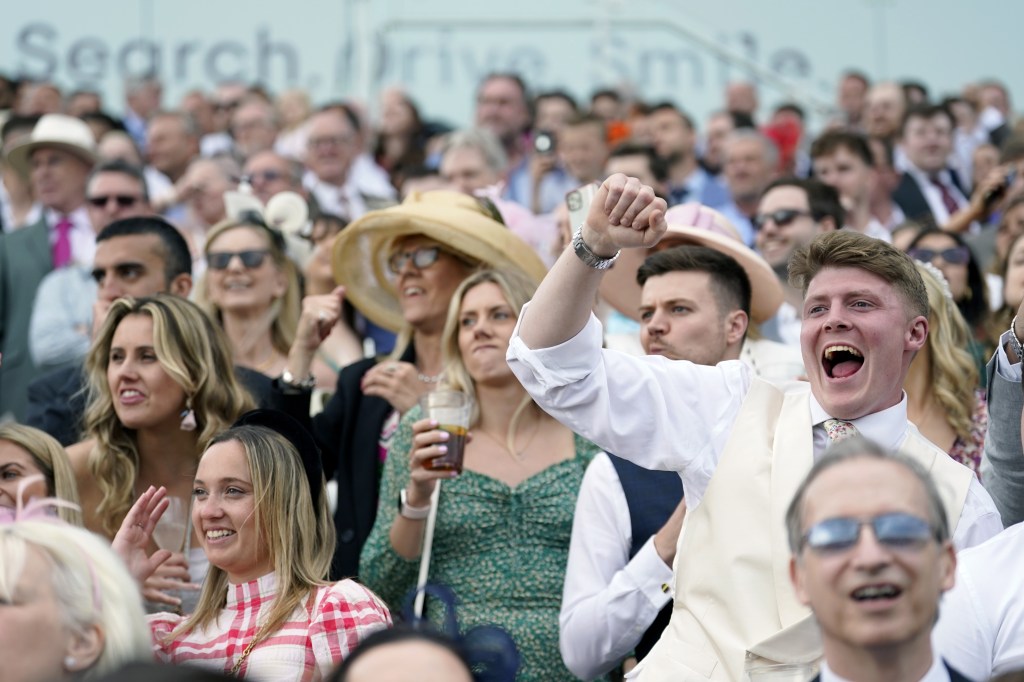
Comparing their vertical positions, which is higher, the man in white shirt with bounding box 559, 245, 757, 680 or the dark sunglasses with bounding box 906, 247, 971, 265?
the dark sunglasses with bounding box 906, 247, 971, 265

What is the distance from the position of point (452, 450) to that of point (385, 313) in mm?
2224

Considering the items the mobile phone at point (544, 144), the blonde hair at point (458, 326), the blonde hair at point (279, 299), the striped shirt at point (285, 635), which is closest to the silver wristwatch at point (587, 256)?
the striped shirt at point (285, 635)

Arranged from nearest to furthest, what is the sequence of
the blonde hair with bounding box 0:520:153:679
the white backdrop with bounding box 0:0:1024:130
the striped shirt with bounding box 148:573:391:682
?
the blonde hair with bounding box 0:520:153:679, the striped shirt with bounding box 148:573:391:682, the white backdrop with bounding box 0:0:1024:130

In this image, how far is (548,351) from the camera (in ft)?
13.4

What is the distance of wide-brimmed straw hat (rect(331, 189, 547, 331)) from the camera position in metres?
6.60

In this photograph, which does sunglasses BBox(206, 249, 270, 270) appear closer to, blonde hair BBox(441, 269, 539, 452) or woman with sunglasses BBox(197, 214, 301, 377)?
woman with sunglasses BBox(197, 214, 301, 377)

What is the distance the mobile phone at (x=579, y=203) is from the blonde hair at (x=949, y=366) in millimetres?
1920

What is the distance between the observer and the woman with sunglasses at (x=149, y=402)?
5.91m

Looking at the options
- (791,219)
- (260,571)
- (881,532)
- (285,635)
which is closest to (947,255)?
(791,219)

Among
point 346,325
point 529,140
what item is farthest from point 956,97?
point 346,325

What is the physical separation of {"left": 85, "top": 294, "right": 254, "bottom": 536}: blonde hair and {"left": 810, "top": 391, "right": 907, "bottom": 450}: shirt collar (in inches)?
96.1

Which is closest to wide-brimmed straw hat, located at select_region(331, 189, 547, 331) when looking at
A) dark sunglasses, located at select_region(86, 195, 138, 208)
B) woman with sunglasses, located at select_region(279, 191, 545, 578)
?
woman with sunglasses, located at select_region(279, 191, 545, 578)

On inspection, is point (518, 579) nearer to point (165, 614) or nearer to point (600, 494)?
point (600, 494)

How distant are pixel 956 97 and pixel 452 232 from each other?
7954mm
